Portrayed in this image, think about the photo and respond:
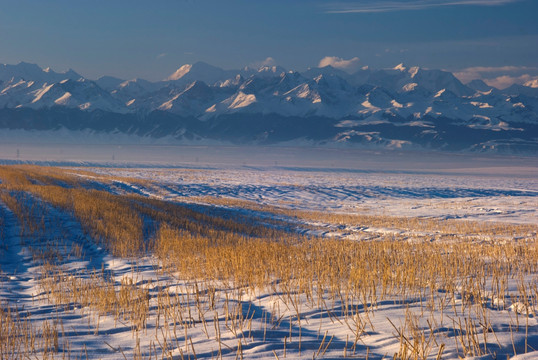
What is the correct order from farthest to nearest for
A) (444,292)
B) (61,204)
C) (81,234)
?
(61,204) → (81,234) → (444,292)

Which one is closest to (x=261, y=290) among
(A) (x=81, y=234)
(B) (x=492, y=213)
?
(A) (x=81, y=234)

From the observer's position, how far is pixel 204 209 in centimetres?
2059

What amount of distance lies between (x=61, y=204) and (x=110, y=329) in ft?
35.8

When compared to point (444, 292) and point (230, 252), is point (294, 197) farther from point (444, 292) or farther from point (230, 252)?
point (444, 292)

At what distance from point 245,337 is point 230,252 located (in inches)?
141

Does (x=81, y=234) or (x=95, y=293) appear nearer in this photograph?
(x=95, y=293)

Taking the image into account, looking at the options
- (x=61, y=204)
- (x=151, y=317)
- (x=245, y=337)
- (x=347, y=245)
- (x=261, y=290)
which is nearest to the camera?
(x=245, y=337)

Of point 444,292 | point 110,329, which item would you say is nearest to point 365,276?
point 444,292

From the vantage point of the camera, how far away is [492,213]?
75.2 ft

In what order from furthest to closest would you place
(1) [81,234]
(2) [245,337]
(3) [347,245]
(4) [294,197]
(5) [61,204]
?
(4) [294,197] < (5) [61,204] < (1) [81,234] < (3) [347,245] < (2) [245,337]

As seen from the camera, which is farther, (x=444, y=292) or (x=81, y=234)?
(x=81, y=234)

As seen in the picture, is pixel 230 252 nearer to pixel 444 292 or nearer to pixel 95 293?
pixel 95 293

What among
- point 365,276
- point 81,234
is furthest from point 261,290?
point 81,234

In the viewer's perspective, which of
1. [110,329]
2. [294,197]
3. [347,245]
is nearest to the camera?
[110,329]
